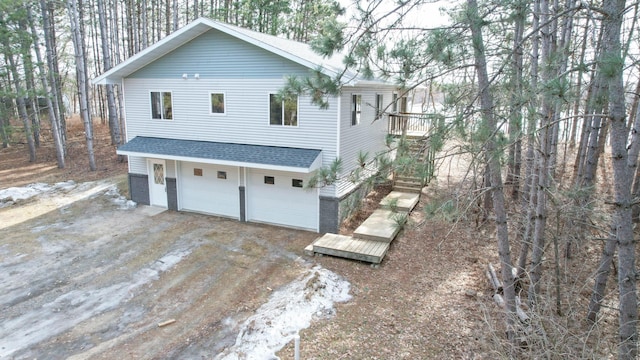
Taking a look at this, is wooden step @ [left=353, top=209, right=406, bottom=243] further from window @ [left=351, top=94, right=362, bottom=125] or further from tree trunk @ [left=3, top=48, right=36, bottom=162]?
tree trunk @ [left=3, top=48, right=36, bottom=162]

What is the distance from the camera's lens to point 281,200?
1169 centimetres

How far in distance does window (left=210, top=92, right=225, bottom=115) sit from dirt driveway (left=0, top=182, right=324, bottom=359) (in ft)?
11.0

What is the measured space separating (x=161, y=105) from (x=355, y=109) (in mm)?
6255

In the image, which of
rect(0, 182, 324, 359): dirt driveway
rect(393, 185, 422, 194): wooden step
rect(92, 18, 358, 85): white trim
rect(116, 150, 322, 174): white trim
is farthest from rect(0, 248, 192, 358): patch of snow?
rect(393, 185, 422, 194): wooden step

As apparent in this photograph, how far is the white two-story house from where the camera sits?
35.5ft

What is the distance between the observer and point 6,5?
566 inches

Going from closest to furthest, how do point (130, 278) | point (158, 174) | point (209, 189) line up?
point (130, 278), point (209, 189), point (158, 174)

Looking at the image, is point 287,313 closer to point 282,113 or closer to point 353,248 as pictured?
point 353,248

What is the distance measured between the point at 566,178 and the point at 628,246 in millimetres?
10588

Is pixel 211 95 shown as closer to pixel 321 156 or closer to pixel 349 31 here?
pixel 321 156

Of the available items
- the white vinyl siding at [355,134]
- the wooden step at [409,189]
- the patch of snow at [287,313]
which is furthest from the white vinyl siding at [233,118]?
the wooden step at [409,189]

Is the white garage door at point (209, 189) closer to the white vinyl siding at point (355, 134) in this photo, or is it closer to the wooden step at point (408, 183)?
the white vinyl siding at point (355, 134)

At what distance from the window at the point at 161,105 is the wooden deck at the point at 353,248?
22.1 feet

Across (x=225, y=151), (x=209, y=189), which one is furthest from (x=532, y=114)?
(x=209, y=189)
